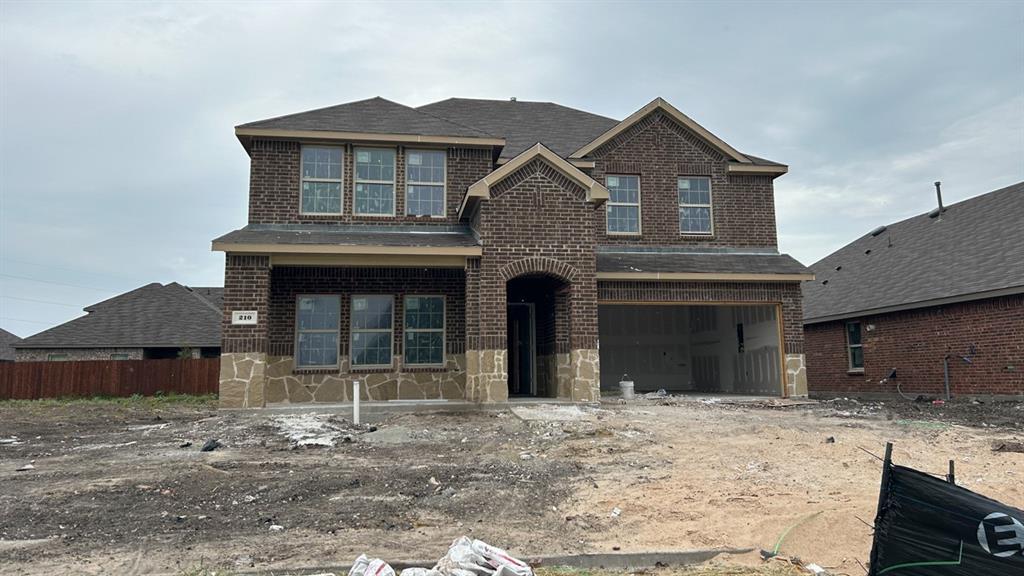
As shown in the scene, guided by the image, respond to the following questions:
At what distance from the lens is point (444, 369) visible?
53.9ft

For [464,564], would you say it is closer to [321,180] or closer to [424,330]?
[424,330]

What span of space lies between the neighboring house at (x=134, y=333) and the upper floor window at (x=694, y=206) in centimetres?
2032

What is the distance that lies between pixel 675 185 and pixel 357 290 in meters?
8.91

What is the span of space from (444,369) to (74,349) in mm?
20082

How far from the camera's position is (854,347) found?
2188 cm

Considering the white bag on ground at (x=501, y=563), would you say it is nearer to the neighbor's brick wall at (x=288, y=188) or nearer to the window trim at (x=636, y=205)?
the neighbor's brick wall at (x=288, y=188)

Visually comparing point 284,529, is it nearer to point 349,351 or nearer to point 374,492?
point 374,492

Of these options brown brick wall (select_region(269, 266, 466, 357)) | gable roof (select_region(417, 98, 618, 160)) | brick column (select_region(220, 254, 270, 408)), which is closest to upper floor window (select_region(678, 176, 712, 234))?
gable roof (select_region(417, 98, 618, 160))

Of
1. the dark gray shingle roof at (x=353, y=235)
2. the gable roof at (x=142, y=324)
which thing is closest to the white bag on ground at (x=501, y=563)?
the dark gray shingle roof at (x=353, y=235)

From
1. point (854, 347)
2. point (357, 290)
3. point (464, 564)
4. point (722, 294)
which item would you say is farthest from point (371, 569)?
point (854, 347)

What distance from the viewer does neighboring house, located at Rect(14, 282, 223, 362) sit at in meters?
27.8

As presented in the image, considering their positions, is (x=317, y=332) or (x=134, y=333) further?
(x=134, y=333)

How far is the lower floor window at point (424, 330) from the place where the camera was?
16.4m

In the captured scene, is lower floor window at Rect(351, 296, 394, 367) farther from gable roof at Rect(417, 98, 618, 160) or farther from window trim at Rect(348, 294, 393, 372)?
gable roof at Rect(417, 98, 618, 160)
